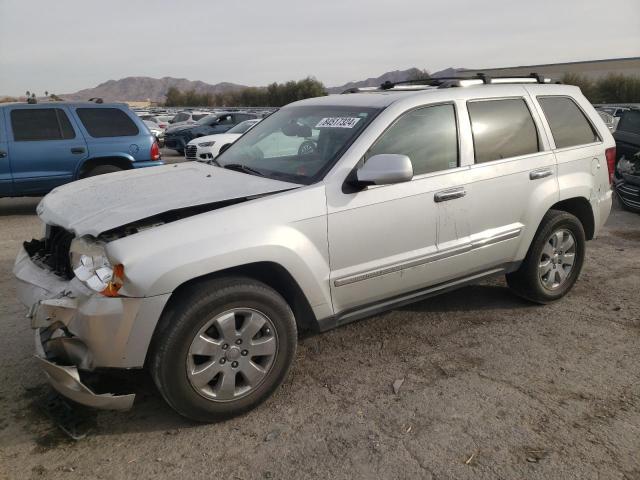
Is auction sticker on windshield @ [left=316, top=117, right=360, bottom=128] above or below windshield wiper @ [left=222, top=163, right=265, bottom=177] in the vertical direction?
above

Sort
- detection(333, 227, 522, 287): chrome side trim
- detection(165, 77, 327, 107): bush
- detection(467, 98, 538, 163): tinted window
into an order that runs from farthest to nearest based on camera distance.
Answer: detection(165, 77, 327, 107): bush
detection(467, 98, 538, 163): tinted window
detection(333, 227, 522, 287): chrome side trim

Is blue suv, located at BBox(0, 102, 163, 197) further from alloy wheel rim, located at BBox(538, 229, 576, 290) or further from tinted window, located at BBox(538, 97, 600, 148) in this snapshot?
alloy wheel rim, located at BBox(538, 229, 576, 290)

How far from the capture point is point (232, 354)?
2.93 metres

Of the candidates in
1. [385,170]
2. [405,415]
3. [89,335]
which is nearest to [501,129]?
[385,170]

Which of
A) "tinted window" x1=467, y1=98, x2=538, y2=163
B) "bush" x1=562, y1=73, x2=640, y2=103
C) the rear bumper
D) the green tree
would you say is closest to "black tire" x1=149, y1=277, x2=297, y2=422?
"tinted window" x1=467, y1=98, x2=538, y2=163

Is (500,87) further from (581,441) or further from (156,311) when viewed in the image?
(156,311)

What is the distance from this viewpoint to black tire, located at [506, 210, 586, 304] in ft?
14.3

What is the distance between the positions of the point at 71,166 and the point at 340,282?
6.52 meters

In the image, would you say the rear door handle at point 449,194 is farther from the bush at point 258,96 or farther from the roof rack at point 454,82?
the bush at point 258,96

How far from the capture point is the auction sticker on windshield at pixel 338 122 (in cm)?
364

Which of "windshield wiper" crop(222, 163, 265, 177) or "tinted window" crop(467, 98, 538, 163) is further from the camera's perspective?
"tinted window" crop(467, 98, 538, 163)

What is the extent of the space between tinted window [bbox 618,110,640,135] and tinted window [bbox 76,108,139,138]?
880 cm

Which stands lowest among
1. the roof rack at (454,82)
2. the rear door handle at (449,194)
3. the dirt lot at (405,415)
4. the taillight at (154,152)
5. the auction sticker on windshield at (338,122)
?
the dirt lot at (405,415)

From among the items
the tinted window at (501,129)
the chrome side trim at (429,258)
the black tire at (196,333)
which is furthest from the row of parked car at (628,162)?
the black tire at (196,333)
